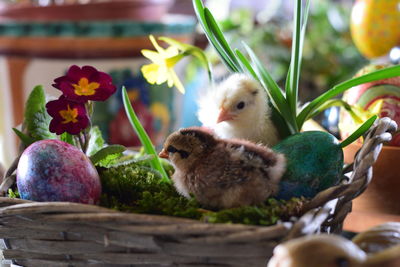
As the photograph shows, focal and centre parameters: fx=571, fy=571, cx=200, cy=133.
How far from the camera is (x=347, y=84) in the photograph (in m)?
0.61

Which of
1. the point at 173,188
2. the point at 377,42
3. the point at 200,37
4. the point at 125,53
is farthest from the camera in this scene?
the point at 200,37

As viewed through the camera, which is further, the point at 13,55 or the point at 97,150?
the point at 13,55

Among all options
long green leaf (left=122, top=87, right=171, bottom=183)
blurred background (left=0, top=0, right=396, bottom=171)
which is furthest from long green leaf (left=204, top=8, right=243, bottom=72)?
blurred background (left=0, top=0, right=396, bottom=171)

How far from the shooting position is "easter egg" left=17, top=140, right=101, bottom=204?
1.65 ft

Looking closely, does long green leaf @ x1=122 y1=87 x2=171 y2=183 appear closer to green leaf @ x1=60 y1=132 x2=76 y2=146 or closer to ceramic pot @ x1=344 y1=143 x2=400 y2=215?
green leaf @ x1=60 y1=132 x2=76 y2=146

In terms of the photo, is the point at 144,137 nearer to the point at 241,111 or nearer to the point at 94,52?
the point at 241,111

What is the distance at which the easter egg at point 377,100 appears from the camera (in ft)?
2.24

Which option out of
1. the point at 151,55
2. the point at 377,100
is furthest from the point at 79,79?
the point at 377,100

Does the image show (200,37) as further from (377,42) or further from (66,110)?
(66,110)

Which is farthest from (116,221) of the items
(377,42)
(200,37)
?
(200,37)

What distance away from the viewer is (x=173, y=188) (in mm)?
559

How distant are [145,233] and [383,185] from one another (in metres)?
0.35

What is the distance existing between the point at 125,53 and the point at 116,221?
847mm

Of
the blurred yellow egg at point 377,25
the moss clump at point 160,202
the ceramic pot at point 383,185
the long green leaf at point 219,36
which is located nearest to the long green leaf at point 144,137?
the moss clump at point 160,202
